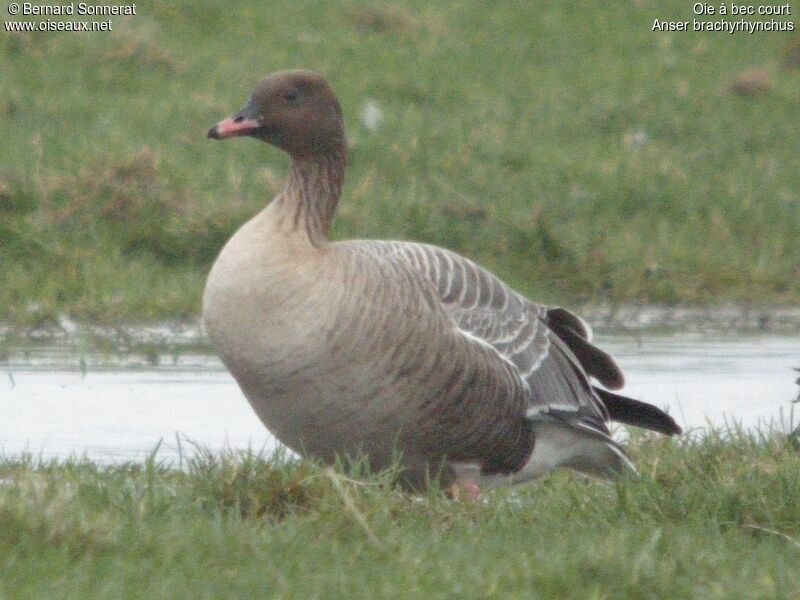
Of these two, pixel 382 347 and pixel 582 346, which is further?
pixel 582 346

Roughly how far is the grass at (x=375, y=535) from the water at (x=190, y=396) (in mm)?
1298

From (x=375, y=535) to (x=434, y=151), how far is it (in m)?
7.89

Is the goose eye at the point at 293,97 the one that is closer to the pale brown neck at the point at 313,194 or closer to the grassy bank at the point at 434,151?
the pale brown neck at the point at 313,194

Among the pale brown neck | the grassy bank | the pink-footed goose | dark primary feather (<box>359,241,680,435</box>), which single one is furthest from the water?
the grassy bank

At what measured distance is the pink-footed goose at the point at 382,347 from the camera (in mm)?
5629

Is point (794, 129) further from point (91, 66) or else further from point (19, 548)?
point (19, 548)

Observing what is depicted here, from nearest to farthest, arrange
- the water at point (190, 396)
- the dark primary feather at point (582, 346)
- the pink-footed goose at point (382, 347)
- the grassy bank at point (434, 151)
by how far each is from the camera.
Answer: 1. the pink-footed goose at point (382, 347)
2. the dark primary feather at point (582, 346)
3. the water at point (190, 396)
4. the grassy bank at point (434, 151)

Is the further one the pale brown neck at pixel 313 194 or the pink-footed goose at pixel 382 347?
the pale brown neck at pixel 313 194

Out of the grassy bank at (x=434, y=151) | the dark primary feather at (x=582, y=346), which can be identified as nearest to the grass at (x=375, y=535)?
the dark primary feather at (x=582, y=346)

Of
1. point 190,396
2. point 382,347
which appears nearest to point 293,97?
point 382,347

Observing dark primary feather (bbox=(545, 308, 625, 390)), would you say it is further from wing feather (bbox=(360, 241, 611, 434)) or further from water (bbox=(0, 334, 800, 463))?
water (bbox=(0, 334, 800, 463))

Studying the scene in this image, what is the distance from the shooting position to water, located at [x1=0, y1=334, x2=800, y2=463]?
23.0 feet

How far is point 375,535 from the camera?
15.4ft

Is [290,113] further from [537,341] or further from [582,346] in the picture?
[582,346]
